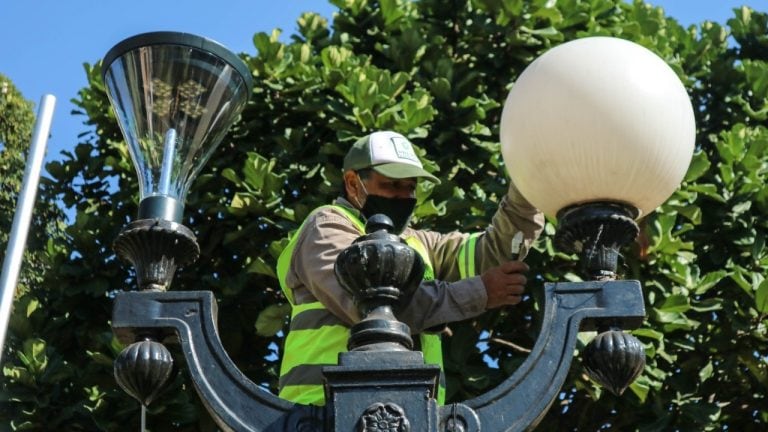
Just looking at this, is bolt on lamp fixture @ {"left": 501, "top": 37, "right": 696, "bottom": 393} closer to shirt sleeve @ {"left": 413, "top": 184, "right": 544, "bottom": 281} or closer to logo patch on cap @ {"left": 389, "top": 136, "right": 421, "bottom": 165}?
shirt sleeve @ {"left": 413, "top": 184, "right": 544, "bottom": 281}

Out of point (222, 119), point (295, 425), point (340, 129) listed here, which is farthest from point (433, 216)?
point (295, 425)

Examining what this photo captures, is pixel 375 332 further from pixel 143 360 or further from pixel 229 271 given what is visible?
pixel 229 271

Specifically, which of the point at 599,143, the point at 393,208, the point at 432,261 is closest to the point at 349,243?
the point at 393,208

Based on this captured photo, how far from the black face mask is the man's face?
0.26 ft

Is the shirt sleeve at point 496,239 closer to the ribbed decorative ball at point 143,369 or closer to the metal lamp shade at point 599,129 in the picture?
the metal lamp shade at point 599,129

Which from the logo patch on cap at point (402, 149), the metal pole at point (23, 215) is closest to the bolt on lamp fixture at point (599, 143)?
the logo patch on cap at point (402, 149)

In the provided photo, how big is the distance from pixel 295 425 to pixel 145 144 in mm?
790

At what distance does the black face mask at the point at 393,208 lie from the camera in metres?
3.92

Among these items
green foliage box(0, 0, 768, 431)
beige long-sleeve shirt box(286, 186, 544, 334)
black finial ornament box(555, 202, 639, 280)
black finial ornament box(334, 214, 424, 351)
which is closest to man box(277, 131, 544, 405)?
beige long-sleeve shirt box(286, 186, 544, 334)

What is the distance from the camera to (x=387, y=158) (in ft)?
13.7

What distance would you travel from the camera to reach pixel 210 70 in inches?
134

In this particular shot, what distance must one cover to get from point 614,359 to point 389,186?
1.18m

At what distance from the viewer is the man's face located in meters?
4.11

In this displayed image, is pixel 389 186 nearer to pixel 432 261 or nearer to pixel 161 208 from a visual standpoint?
pixel 432 261
